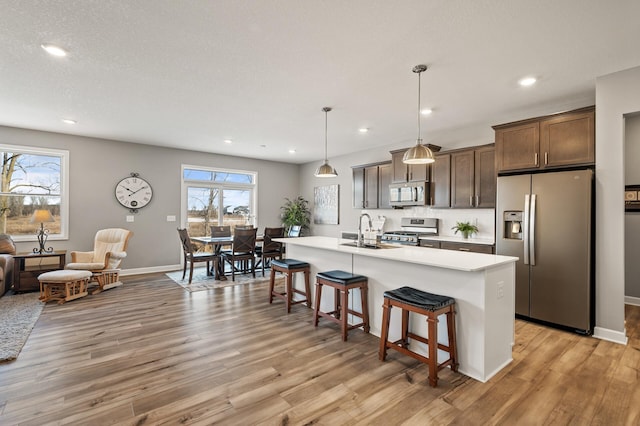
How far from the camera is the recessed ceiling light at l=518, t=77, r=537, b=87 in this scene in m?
3.21

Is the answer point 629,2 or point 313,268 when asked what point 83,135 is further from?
point 629,2

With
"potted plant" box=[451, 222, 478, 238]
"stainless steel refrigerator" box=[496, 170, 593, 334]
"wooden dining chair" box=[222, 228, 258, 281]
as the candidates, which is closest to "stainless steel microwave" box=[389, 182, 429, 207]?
"potted plant" box=[451, 222, 478, 238]

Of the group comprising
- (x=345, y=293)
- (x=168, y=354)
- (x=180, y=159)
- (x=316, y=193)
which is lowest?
(x=168, y=354)

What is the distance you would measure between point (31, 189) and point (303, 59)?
5.59 m

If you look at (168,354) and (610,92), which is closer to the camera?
(168,354)

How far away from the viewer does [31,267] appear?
4.70m

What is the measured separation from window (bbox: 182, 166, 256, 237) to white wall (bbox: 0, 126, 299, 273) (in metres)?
0.21

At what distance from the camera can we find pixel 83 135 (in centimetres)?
563

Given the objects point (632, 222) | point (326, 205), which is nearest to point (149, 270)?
point (326, 205)

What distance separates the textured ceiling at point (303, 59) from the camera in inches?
85.7

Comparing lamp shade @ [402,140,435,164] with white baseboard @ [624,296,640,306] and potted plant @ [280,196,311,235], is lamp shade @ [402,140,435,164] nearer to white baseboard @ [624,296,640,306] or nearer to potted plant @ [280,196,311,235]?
white baseboard @ [624,296,640,306]

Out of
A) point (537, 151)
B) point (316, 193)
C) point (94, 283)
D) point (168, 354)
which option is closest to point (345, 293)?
point (168, 354)

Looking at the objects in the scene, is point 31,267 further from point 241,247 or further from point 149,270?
point 241,247

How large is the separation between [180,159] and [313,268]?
4.54 meters
